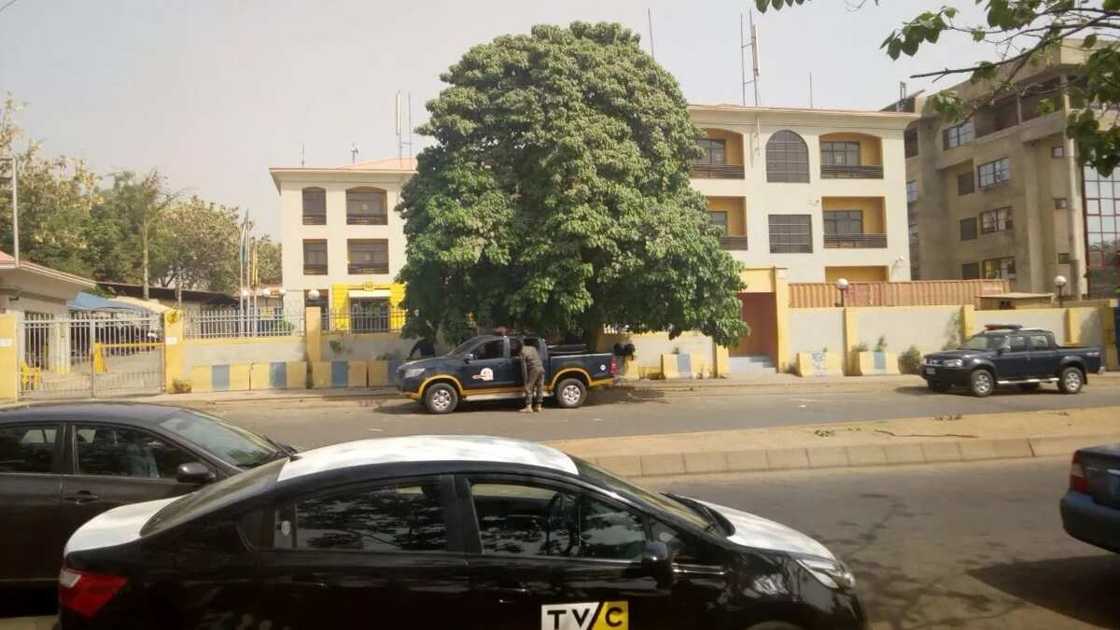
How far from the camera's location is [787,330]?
26.8 metres

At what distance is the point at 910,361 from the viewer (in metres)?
26.1

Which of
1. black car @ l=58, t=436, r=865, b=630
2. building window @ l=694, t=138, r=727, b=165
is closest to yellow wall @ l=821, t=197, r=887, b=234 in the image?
building window @ l=694, t=138, r=727, b=165

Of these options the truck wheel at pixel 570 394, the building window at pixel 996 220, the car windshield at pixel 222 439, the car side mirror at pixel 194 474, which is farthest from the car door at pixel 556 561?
the building window at pixel 996 220

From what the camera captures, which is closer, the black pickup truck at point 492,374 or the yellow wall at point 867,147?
the black pickup truck at point 492,374

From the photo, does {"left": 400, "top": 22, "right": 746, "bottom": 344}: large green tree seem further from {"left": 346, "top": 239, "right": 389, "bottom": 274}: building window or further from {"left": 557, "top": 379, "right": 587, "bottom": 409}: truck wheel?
{"left": 346, "top": 239, "right": 389, "bottom": 274}: building window

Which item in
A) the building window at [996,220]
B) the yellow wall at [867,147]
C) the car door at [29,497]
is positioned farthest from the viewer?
the building window at [996,220]

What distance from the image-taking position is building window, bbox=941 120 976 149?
4069cm

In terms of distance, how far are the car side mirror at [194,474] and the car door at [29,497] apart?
73 centimetres

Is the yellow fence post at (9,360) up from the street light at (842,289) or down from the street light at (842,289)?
down

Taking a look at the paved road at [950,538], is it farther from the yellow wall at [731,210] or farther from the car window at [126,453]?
the yellow wall at [731,210]

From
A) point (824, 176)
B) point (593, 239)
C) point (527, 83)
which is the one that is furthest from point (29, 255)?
point (824, 176)

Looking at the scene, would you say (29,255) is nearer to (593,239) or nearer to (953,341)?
(593,239)

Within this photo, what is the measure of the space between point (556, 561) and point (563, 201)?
15374mm

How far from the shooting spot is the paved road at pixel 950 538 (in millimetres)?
5016
